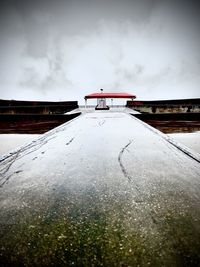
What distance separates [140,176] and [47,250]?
911mm

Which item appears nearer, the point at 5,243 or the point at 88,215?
the point at 5,243

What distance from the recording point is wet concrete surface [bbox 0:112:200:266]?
28.8 inches

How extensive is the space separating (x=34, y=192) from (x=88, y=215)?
0.46 meters

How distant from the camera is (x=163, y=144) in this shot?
250cm

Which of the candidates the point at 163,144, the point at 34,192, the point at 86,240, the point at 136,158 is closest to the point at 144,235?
the point at 86,240

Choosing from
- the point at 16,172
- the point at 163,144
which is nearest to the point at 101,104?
the point at 163,144

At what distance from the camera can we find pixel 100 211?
1014 mm

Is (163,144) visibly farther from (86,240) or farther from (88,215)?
(86,240)

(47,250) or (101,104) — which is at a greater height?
(101,104)

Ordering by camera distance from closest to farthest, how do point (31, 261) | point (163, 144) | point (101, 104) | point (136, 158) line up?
point (31, 261)
point (136, 158)
point (163, 144)
point (101, 104)

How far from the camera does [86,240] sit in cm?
80

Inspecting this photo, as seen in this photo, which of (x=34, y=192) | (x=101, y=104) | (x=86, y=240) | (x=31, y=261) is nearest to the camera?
(x=31, y=261)

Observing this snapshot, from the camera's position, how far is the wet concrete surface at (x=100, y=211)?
0.73 metres

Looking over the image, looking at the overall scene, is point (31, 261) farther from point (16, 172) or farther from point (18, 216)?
point (16, 172)
